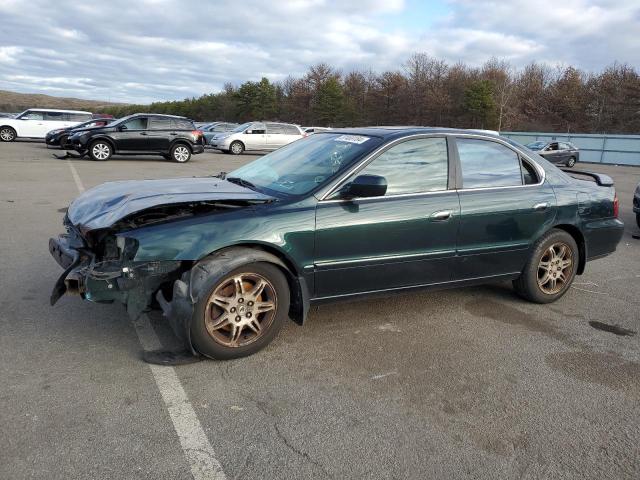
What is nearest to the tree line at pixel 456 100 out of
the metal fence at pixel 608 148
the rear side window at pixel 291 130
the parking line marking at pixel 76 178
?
the metal fence at pixel 608 148

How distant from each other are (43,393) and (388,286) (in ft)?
7.79

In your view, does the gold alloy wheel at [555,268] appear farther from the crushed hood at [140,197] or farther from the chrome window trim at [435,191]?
the crushed hood at [140,197]

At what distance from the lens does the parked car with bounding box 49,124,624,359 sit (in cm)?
331

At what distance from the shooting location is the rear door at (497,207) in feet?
13.9

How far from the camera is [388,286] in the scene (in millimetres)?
3961

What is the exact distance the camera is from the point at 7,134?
26.0 meters

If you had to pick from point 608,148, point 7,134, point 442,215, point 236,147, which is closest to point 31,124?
point 7,134

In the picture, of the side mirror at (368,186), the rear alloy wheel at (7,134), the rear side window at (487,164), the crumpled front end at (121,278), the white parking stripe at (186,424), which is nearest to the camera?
the white parking stripe at (186,424)

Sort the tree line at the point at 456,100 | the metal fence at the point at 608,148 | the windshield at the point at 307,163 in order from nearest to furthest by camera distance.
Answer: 1. the windshield at the point at 307,163
2. the metal fence at the point at 608,148
3. the tree line at the point at 456,100

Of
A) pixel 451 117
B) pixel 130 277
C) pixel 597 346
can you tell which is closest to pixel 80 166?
pixel 130 277

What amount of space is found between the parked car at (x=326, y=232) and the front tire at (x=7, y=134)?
85.6 ft

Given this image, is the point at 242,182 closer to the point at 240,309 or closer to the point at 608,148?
the point at 240,309

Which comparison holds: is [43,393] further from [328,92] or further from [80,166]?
[328,92]

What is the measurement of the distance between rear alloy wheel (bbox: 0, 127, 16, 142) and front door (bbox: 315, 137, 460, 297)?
27600mm
